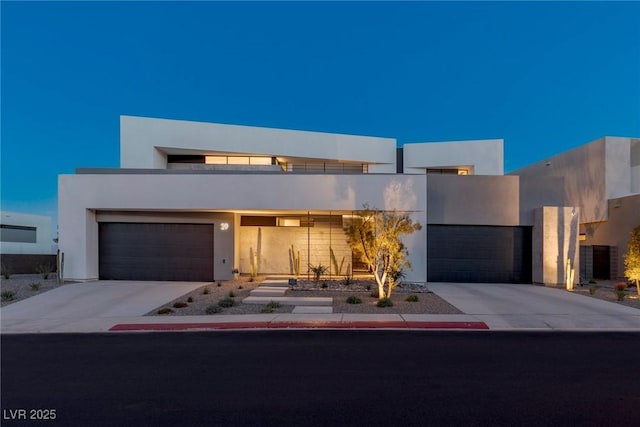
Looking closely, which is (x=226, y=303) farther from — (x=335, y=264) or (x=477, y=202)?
(x=477, y=202)

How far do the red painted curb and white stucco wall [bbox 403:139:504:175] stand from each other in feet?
65.7

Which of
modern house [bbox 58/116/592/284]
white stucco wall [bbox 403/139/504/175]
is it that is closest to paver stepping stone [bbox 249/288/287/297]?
modern house [bbox 58/116/592/284]

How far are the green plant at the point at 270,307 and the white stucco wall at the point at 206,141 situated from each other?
48.7 feet

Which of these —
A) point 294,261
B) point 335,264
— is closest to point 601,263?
point 335,264

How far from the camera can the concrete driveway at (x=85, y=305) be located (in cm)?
927

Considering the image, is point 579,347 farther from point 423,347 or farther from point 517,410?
point 517,410

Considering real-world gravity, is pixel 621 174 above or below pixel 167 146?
below

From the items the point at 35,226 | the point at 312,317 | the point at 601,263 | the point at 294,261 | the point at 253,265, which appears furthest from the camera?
the point at 35,226

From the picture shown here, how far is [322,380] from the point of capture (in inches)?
216

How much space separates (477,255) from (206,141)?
17674 mm

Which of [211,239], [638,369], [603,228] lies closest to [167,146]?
[211,239]

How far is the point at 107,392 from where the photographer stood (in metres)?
5.10

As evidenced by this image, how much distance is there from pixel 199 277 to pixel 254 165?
10329 mm

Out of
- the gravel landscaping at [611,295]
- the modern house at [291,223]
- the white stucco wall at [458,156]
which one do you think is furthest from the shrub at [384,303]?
the white stucco wall at [458,156]
